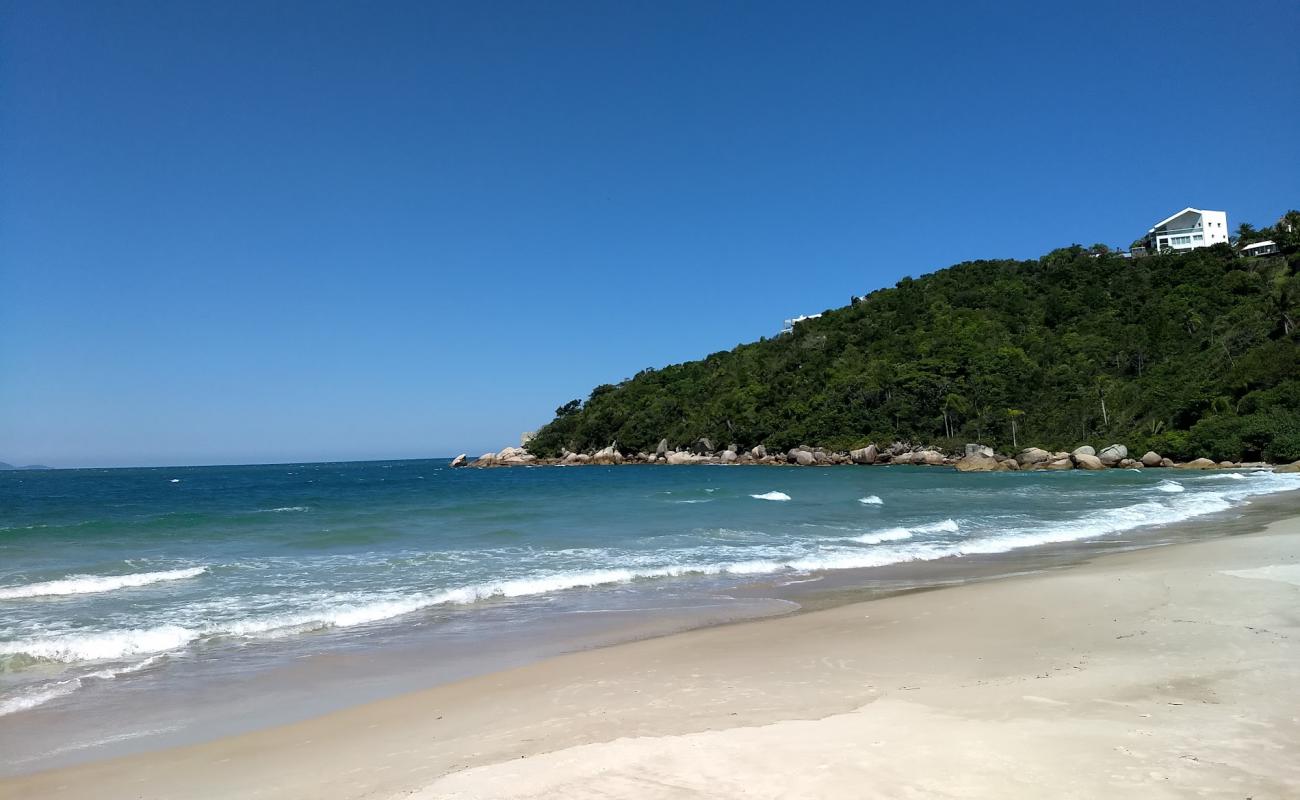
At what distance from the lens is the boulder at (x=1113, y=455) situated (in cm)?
5250

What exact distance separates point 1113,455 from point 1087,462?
6.38 ft

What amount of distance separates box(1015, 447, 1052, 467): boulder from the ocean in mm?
26310

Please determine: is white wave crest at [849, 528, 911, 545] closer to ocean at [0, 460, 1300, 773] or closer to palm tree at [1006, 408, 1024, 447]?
ocean at [0, 460, 1300, 773]

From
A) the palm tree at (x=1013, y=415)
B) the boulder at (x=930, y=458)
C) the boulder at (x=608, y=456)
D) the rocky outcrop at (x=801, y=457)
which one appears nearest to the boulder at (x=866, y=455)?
the boulder at (x=930, y=458)

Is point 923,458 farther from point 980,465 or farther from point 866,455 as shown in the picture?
point 980,465

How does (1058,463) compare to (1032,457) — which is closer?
(1058,463)

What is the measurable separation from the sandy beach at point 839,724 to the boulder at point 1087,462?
1917 inches

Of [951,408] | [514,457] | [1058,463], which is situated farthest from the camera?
[514,457]

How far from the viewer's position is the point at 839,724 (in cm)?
535

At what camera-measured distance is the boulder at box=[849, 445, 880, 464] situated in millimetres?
74312

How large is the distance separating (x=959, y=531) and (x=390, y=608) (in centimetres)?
1529

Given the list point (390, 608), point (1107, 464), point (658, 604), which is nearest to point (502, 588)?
point (390, 608)

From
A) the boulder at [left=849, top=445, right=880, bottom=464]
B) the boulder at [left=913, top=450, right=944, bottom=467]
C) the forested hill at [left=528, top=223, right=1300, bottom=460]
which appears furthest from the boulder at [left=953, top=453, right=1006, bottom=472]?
the boulder at [left=849, top=445, right=880, bottom=464]

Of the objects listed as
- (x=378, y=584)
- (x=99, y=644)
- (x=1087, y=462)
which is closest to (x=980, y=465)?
(x=1087, y=462)
